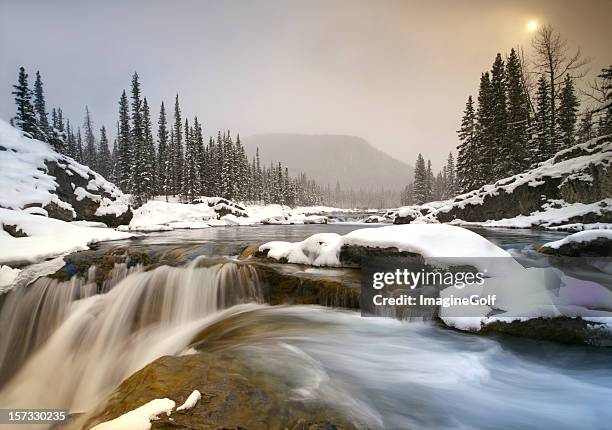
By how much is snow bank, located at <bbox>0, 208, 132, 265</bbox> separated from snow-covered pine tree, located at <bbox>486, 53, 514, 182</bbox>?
113 feet

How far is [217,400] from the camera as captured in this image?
234 cm

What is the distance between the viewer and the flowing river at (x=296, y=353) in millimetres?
3221

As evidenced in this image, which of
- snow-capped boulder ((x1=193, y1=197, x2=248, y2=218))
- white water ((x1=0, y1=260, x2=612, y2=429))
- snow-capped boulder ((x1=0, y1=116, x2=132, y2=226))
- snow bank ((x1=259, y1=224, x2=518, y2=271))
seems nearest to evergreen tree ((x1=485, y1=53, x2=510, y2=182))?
snow bank ((x1=259, y1=224, x2=518, y2=271))

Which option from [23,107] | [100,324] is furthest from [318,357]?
[23,107]

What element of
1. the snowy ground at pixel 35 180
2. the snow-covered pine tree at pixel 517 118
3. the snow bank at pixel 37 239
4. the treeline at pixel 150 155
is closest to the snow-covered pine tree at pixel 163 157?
the treeline at pixel 150 155

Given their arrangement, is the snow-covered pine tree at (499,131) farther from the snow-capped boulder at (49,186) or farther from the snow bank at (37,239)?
the snow-capped boulder at (49,186)

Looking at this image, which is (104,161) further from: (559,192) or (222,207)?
(559,192)

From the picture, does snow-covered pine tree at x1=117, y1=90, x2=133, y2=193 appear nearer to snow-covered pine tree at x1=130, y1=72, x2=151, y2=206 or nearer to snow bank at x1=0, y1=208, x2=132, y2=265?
snow-covered pine tree at x1=130, y1=72, x2=151, y2=206

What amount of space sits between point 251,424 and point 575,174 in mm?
23956

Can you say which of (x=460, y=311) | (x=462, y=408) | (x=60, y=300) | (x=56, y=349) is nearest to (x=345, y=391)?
(x=462, y=408)

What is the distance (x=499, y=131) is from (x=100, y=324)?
121 feet

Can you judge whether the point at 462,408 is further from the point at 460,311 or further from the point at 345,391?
the point at 460,311

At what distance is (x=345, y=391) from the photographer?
10.5 feet

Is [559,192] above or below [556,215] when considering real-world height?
above
